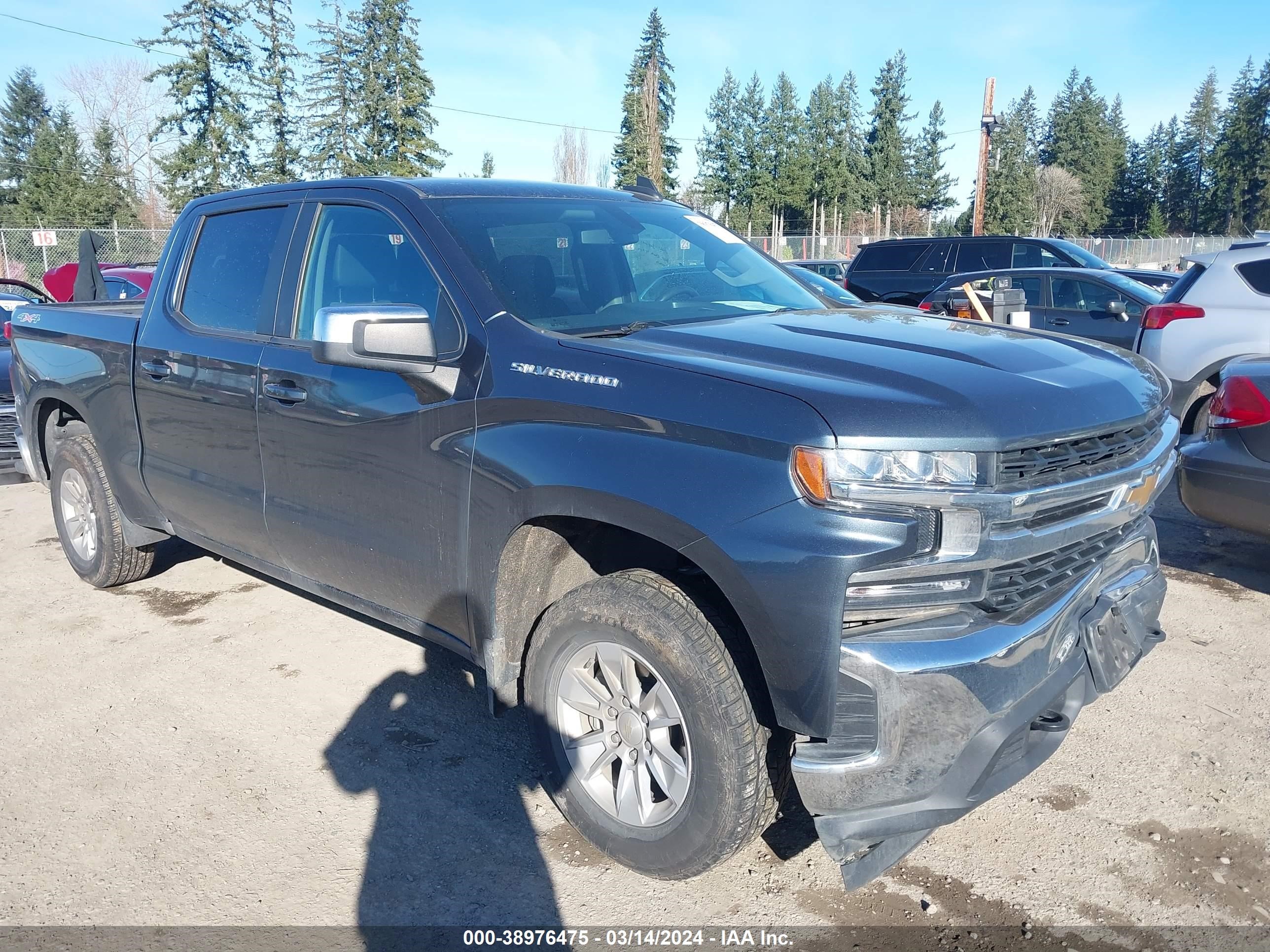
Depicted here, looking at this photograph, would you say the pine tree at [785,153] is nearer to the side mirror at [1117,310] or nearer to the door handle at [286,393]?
the side mirror at [1117,310]

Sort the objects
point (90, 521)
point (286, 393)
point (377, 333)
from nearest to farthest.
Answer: point (377, 333)
point (286, 393)
point (90, 521)

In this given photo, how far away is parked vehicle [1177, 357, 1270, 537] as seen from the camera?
4633 millimetres

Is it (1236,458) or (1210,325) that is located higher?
(1210,325)

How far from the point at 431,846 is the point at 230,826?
0.70m

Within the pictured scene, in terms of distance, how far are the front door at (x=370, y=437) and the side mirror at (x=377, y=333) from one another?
4.6 inches

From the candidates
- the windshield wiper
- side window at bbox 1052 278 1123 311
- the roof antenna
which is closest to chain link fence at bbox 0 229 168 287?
side window at bbox 1052 278 1123 311

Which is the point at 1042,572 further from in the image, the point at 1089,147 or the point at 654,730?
the point at 1089,147

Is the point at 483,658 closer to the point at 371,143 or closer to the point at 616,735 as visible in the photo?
the point at 616,735

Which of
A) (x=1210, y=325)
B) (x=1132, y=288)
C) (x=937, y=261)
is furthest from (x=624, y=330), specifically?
(x=937, y=261)

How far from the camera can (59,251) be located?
29.7m

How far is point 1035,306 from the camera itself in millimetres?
11062

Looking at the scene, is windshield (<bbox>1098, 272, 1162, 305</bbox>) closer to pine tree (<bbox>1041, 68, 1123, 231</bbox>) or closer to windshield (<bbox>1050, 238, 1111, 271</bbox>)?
windshield (<bbox>1050, 238, 1111, 271</bbox>)

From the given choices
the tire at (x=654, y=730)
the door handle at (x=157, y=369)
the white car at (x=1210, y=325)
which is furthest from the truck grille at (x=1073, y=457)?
the white car at (x=1210, y=325)

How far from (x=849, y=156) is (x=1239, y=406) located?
231 ft
